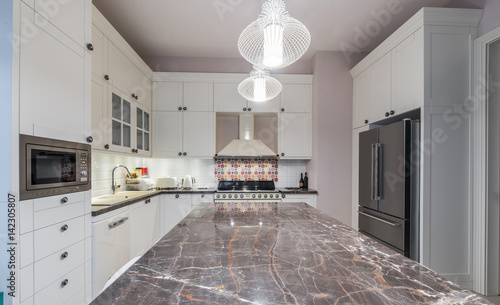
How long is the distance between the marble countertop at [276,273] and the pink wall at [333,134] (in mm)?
2188

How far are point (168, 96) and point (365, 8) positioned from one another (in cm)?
276

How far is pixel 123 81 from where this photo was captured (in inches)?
101

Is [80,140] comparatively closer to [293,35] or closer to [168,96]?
[293,35]

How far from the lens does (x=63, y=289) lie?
4.75ft

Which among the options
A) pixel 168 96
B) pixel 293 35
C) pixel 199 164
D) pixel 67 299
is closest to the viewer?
pixel 293 35

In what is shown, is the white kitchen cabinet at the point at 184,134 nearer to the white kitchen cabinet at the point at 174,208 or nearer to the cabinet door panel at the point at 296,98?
the white kitchen cabinet at the point at 174,208

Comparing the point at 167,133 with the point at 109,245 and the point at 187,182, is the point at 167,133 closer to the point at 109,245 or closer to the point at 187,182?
the point at 187,182

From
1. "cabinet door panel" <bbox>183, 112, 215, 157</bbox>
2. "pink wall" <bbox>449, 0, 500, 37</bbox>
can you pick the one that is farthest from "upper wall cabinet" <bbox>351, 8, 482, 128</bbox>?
"cabinet door panel" <bbox>183, 112, 215, 157</bbox>

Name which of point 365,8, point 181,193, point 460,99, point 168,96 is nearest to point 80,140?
point 181,193

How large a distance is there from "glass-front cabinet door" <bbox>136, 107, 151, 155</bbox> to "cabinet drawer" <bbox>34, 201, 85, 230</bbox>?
4.79 feet

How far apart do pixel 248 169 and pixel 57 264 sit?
2.69 m

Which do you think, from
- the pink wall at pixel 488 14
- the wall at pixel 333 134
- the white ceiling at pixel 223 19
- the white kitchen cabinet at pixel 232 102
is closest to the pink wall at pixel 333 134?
the wall at pixel 333 134

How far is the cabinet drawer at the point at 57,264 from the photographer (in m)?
1.28

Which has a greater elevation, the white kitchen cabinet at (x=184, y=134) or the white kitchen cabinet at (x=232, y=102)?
the white kitchen cabinet at (x=232, y=102)
